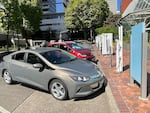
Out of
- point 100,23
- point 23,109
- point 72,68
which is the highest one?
point 100,23

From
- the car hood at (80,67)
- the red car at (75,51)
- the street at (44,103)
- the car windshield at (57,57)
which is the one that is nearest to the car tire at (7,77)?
the street at (44,103)

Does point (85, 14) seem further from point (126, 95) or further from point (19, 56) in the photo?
point (126, 95)

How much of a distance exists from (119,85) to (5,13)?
30.3 metres

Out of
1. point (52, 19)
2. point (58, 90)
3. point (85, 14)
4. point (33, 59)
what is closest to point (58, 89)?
point (58, 90)

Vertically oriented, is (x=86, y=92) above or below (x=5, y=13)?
below

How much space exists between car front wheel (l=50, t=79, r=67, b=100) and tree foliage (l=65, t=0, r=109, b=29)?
Result: 4950cm

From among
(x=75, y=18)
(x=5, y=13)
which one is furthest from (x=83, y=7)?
(x=5, y=13)

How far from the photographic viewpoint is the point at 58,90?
7.18 metres

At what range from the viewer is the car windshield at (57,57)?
7944 millimetres

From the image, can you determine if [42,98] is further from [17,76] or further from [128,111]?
[128,111]

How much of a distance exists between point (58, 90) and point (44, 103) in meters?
0.57

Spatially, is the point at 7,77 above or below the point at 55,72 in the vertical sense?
below

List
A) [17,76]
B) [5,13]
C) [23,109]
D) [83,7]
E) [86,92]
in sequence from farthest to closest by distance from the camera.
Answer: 1. [83,7]
2. [5,13]
3. [17,76]
4. [86,92]
5. [23,109]

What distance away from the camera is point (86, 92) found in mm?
6949
